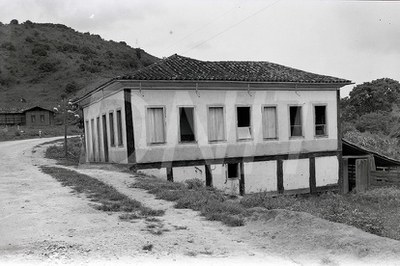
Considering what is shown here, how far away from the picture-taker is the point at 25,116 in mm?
67312

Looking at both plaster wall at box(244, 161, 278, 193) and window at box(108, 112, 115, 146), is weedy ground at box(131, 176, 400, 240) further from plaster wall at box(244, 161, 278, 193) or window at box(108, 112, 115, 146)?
plaster wall at box(244, 161, 278, 193)

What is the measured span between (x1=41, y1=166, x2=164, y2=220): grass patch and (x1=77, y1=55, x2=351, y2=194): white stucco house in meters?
4.45

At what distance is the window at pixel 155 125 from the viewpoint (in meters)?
18.2

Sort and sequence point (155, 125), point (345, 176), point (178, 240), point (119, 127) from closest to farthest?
point (178, 240)
point (155, 125)
point (119, 127)
point (345, 176)

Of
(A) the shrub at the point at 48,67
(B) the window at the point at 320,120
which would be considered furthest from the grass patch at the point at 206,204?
(A) the shrub at the point at 48,67

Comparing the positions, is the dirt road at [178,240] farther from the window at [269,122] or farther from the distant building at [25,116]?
the distant building at [25,116]

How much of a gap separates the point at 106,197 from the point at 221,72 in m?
11.4

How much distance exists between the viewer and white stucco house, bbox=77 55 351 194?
18.2 metres

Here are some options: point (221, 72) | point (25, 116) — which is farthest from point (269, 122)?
point (25, 116)

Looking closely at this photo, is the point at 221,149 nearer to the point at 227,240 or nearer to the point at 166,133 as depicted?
the point at 166,133

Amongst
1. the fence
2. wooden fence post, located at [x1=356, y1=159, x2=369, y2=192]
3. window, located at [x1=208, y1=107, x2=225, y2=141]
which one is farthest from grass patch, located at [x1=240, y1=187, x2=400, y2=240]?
window, located at [x1=208, y1=107, x2=225, y2=141]

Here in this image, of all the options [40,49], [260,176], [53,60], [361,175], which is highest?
[40,49]

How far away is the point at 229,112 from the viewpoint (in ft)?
64.4

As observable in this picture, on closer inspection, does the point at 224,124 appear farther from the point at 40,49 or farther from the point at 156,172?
the point at 40,49
